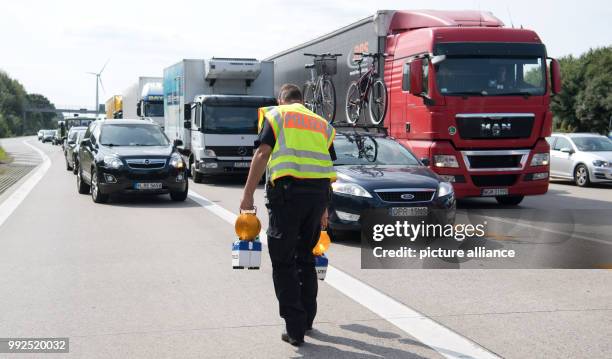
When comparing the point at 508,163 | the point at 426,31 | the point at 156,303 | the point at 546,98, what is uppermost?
the point at 426,31

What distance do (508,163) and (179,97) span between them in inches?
458

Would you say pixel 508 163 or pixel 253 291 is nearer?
pixel 253 291

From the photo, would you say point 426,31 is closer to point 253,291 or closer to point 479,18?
point 479,18

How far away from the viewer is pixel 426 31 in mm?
13266

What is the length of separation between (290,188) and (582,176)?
16.6m

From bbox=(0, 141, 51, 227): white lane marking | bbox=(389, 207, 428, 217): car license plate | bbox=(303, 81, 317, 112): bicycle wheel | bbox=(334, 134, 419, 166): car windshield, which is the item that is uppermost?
bbox=(303, 81, 317, 112): bicycle wheel

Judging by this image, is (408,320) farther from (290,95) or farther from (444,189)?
(444,189)

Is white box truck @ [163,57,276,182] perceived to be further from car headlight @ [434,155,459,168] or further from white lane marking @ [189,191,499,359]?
white lane marking @ [189,191,499,359]

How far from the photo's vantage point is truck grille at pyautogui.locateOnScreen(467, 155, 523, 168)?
13.2 meters

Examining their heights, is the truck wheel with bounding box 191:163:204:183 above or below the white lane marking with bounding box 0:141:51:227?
above

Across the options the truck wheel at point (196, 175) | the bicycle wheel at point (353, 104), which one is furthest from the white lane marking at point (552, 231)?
the truck wheel at point (196, 175)

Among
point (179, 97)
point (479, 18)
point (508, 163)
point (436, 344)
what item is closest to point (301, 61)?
point (179, 97)

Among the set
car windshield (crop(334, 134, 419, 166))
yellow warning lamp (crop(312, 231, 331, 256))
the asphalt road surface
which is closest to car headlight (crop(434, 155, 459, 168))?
car windshield (crop(334, 134, 419, 166))

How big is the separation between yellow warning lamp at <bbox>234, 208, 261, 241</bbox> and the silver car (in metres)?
16.0
